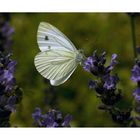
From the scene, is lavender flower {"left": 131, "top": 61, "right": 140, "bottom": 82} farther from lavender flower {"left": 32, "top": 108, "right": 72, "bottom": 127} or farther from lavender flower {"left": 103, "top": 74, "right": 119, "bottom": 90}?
lavender flower {"left": 32, "top": 108, "right": 72, "bottom": 127}

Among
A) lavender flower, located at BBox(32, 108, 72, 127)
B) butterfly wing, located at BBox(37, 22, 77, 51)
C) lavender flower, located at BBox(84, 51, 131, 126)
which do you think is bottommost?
lavender flower, located at BBox(32, 108, 72, 127)

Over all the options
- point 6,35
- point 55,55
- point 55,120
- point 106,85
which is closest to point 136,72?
point 106,85

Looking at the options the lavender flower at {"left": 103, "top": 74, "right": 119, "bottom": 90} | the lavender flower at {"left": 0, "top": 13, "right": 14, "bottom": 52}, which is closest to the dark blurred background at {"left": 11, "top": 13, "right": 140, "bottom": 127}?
the lavender flower at {"left": 0, "top": 13, "right": 14, "bottom": 52}

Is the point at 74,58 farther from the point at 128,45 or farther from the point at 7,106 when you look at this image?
the point at 128,45

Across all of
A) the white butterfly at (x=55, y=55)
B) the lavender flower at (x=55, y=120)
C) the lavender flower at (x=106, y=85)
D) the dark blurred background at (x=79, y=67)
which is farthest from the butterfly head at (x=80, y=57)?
the dark blurred background at (x=79, y=67)

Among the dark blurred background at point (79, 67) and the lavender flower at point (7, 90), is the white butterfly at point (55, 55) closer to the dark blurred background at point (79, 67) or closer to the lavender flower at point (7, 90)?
the lavender flower at point (7, 90)

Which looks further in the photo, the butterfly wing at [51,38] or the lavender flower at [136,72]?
the butterfly wing at [51,38]
